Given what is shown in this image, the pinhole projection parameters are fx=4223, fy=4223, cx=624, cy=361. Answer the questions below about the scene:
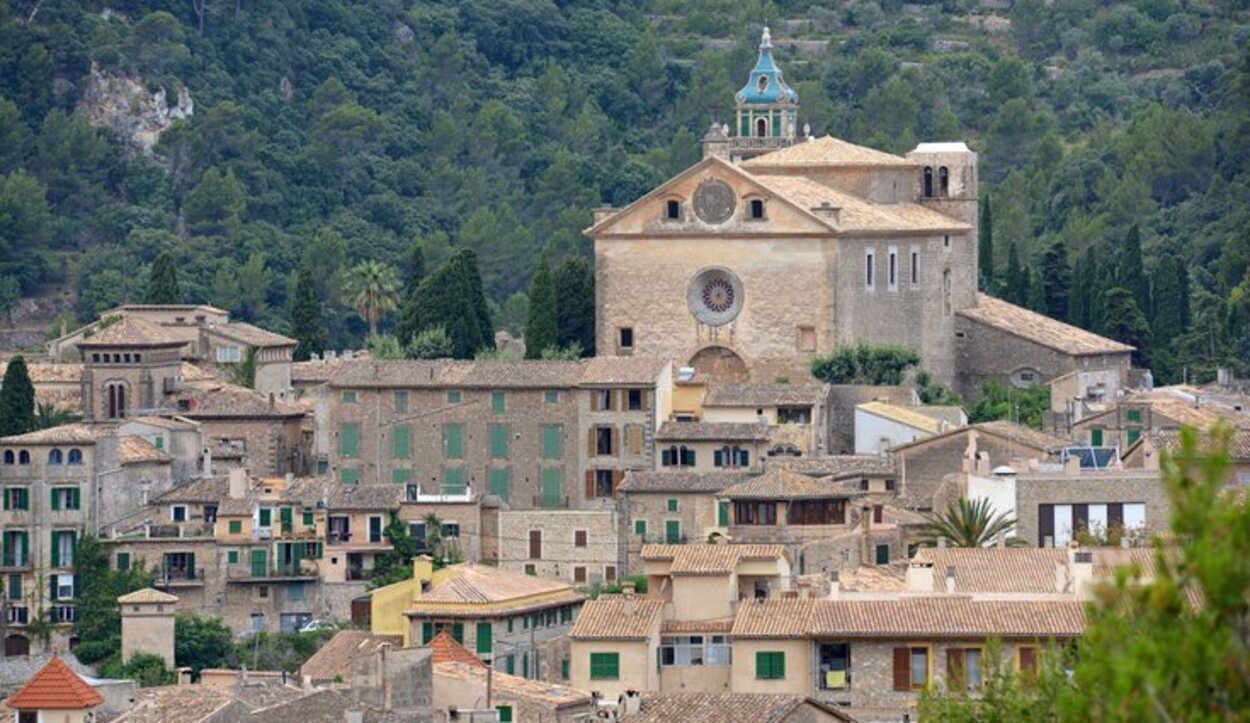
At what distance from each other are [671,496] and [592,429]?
3570 millimetres

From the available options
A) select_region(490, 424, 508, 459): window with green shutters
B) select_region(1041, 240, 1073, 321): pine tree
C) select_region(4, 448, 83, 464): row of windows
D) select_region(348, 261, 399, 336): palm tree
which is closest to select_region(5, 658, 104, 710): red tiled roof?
select_region(4, 448, 83, 464): row of windows

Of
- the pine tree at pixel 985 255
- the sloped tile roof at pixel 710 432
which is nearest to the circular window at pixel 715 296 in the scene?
the sloped tile roof at pixel 710 432

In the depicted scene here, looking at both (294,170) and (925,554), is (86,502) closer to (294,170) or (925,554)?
(925,554)

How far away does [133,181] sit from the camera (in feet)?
391

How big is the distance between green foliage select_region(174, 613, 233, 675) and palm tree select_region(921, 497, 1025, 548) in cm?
1133

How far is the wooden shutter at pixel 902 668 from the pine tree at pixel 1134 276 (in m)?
37.0

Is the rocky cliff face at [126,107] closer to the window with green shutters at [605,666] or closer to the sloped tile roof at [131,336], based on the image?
the sloped tile roof at [131,336]

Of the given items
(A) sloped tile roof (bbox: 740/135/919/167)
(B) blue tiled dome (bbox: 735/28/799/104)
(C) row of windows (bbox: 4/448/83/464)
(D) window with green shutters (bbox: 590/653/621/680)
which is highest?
(B) blue tiled dome (bbox: 735/28/799/104)

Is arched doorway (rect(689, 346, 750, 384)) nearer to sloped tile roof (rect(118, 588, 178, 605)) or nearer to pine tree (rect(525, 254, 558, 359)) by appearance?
pine tree (rect(525, 254, 558, 359))

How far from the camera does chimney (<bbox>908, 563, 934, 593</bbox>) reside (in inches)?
2084

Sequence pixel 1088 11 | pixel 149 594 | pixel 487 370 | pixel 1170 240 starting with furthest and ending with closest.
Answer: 1. pixel 1088 11
2. pixel 1170 240
3. pixel 487 370
4. pixel 149 594

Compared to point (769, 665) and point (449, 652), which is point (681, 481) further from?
point (769, 665)

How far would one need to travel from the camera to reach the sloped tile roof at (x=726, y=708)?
A: 45.9 metres

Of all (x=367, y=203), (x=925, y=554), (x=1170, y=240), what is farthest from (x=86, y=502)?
(x=367, y=203)
